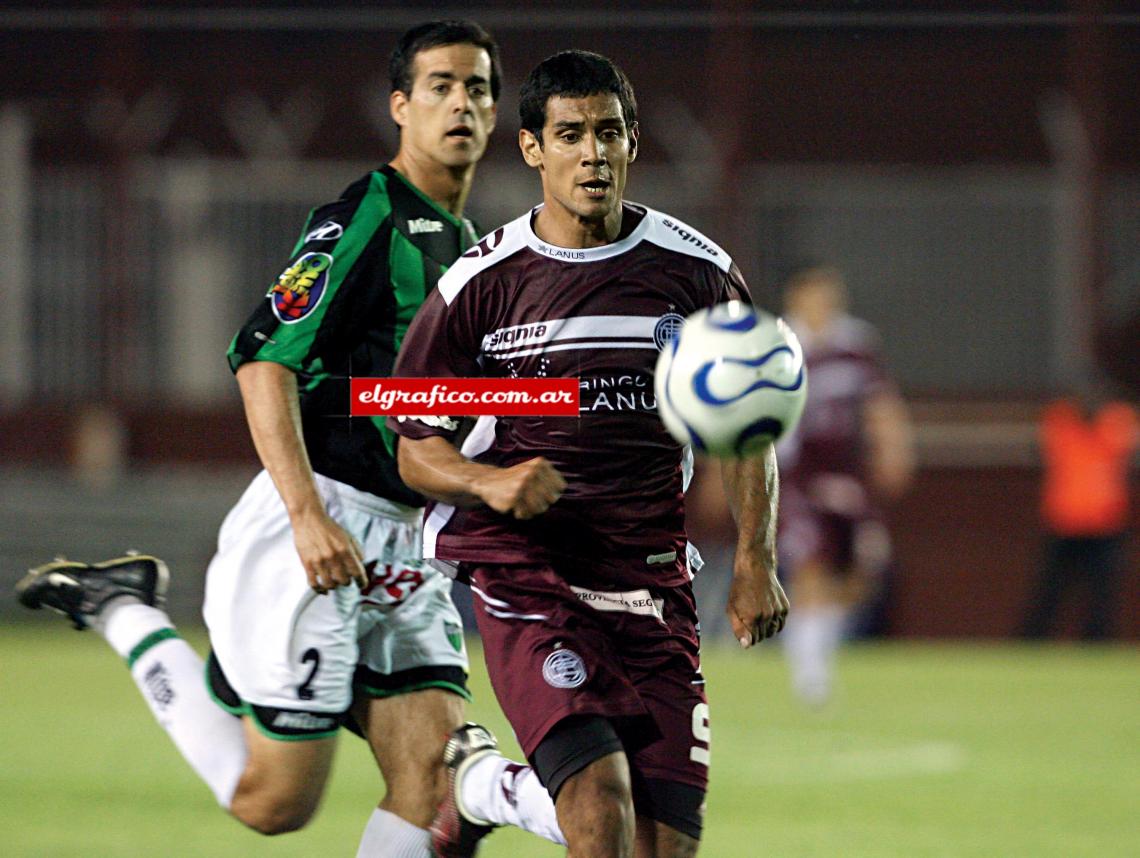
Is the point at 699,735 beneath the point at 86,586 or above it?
beneath

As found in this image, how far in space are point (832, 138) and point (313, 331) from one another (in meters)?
13.9

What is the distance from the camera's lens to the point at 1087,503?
1591cm

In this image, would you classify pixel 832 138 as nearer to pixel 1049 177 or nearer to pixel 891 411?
pixel 1049 177

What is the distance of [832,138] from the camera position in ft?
61.6

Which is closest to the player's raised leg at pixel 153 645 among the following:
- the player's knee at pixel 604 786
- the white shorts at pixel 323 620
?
the white shorts at pixel 323 620

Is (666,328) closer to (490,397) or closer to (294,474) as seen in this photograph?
(490,397)

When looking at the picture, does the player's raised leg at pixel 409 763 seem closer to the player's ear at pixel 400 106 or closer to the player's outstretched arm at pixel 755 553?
the player's outstretched arm at pixel 755 553

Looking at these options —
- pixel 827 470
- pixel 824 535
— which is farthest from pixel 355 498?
pixel 827 470

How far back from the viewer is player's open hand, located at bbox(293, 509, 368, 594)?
5078 mm

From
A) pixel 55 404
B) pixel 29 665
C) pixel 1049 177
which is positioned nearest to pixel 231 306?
pixel 55 404

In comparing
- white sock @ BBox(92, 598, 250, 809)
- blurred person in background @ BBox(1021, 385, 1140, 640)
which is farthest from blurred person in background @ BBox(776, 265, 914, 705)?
white sock @ BBox(92, 598, 250, 809)

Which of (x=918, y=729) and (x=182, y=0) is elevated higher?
(x=182, y=0)

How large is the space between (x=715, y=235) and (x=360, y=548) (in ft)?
38.1

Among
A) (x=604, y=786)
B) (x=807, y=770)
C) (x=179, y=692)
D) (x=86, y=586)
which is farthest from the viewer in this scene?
(x=807, y=770)
